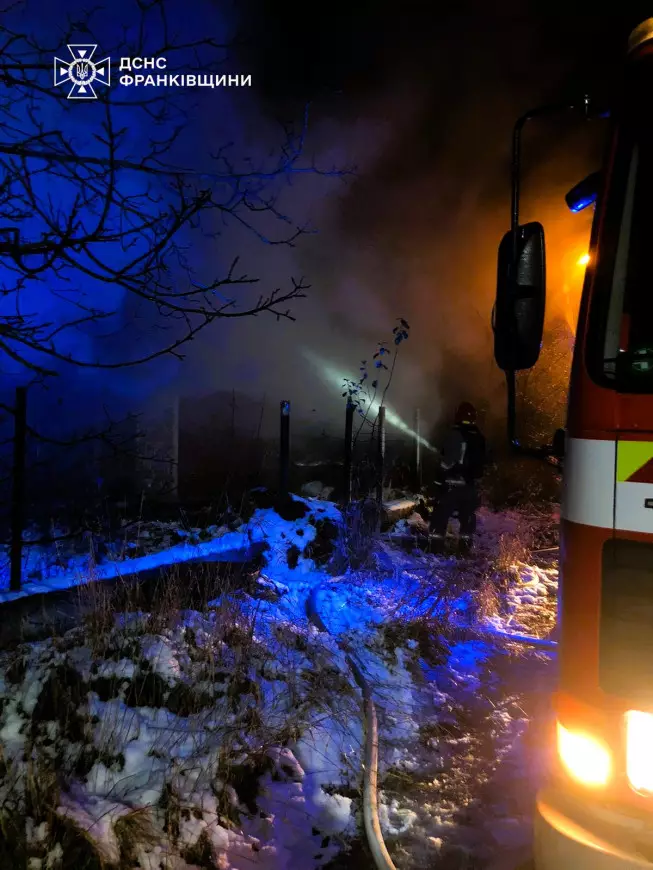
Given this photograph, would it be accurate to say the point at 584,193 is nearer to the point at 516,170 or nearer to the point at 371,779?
the point at 516,170

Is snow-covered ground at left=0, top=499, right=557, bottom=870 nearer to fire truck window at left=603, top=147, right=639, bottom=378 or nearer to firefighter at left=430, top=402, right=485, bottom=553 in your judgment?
fire truck window at left=603, top=147, right=639, bottom=378

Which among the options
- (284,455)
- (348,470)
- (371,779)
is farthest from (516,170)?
(348,470)

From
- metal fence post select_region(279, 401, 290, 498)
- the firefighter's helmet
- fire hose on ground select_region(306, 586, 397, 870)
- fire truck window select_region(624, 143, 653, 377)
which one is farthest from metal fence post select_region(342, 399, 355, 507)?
fire truck window select_region(624, 143, 653, 377)

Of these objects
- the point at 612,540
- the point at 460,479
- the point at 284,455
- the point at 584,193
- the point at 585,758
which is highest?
the point at 584,193

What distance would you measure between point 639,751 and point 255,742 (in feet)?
4.93

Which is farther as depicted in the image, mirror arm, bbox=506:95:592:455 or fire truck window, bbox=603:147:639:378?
mirror arm, bbox=506:95:592:455

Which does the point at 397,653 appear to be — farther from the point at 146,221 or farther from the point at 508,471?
the point at 508,471

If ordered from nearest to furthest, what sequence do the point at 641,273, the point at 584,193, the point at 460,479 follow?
the point at 641,273 < the point at 584,193 < the point at 460,479

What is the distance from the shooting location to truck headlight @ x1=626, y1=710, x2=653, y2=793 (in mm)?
1255

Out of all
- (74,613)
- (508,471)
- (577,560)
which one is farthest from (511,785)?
(508,471)

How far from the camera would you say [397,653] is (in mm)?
3256

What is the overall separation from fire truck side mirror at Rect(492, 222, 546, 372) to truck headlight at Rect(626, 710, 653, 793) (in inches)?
39.9

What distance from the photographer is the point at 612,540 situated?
1307 millimetres

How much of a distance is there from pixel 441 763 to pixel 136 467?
6.33m
